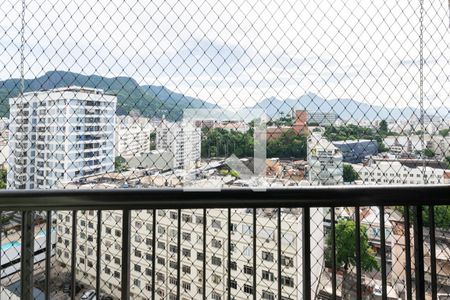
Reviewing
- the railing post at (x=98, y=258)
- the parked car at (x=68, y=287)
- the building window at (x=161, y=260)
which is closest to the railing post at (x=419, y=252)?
the building window at (x=161, y=260)

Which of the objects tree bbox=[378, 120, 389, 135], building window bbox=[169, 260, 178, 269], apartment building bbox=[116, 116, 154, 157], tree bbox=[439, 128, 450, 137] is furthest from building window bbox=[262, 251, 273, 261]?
→ tree bbox=[439, 128, 450, 137]

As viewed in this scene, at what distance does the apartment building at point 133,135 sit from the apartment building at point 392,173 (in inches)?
45.4

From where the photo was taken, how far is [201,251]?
58.0 inches

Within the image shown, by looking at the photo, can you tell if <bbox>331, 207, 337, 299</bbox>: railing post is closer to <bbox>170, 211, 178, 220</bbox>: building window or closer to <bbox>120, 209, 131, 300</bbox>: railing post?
<bbox>170, 211, 178, 220</bbox>: building window

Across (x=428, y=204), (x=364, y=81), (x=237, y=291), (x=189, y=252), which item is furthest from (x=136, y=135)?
(x=428, y=204)

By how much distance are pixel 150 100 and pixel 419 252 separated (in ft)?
4.98

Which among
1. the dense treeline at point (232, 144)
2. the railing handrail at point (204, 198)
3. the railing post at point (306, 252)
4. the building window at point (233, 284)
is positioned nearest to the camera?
the railing handrail at point (204, 198)

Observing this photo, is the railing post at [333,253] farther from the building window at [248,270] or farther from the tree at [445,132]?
the tree at [445,132]

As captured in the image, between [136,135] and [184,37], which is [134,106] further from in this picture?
[184,37]

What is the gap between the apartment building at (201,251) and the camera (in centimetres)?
145

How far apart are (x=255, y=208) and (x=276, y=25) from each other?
1089 mm

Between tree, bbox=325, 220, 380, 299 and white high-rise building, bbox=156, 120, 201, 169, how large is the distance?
2.62 ft

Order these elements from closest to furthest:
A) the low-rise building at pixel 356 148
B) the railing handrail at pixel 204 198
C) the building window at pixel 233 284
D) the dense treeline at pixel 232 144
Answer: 1. the railing handrail at pixel 204 198
2. the building window at pixel 233 284
3. the dense treeline at pixel 232 144
4. the low-rise building at pixel 356 148

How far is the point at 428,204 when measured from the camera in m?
1.40
